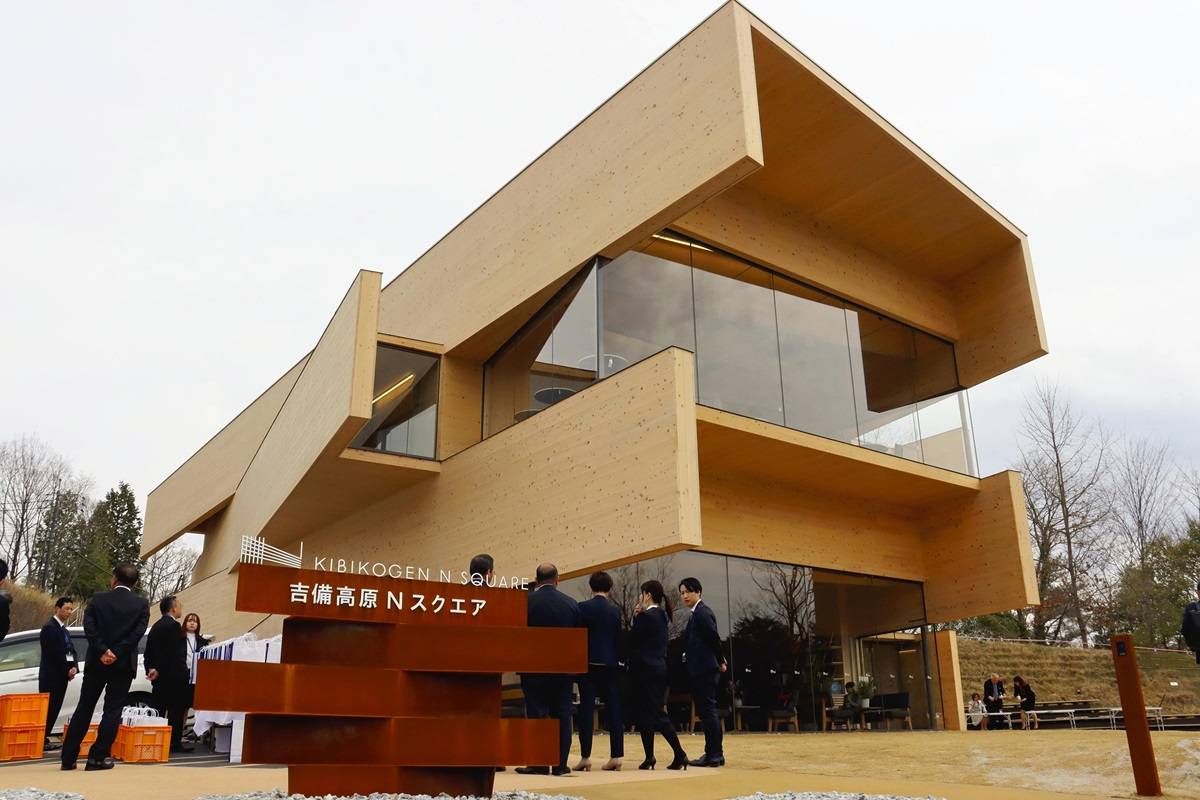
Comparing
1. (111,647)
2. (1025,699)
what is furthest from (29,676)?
(1025,699)

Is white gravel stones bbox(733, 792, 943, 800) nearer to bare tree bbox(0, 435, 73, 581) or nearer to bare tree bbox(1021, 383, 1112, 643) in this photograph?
bare tree bbox(1021, 383, 1112, 643)

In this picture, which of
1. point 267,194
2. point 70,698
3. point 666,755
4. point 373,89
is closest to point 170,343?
point 267,194

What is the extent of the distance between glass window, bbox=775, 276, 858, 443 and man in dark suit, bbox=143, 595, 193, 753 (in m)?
9.32

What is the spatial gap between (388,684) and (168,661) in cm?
629

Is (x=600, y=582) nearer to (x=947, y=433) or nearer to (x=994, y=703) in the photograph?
(x=947, y=433)

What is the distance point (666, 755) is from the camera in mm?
10398

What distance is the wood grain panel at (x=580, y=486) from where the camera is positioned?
12000 mm

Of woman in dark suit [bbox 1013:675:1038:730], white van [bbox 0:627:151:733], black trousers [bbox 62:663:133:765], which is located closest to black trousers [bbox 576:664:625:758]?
black trousers [bbox 62:663:133:765]

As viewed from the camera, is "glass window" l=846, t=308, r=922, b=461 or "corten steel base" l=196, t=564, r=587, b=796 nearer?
"corten steel base" l=196, t=564, r=587, b=796

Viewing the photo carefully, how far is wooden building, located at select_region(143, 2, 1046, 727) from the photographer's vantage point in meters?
13.2

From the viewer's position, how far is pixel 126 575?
26.4ft

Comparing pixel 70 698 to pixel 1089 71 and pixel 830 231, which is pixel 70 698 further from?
pixel 1089 71

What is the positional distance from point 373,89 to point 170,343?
43470 mm

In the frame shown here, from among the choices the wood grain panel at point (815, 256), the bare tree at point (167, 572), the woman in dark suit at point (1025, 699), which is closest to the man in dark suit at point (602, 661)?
the wood grain panel at point (815, 256)
